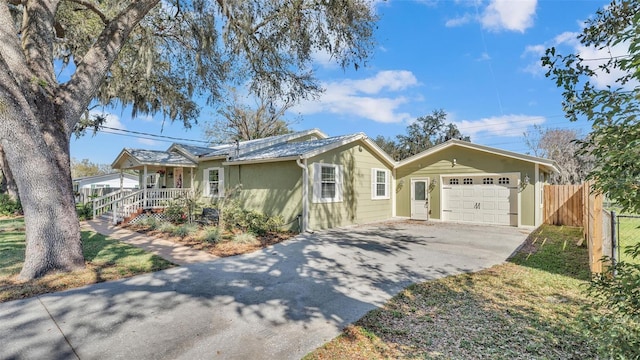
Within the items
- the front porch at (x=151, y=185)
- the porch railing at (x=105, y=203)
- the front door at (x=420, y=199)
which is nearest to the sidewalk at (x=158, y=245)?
the front porch at (x=151, y=185)

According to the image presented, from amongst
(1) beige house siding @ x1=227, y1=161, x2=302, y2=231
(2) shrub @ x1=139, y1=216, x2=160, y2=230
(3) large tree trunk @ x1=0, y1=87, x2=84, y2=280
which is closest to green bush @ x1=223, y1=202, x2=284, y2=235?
(1) beige house siding @ x1=227, y1=161, x2=302, y2=231

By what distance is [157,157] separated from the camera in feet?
47.2

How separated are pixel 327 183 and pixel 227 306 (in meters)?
7.37

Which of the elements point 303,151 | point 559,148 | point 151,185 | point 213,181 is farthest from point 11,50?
point 559,148

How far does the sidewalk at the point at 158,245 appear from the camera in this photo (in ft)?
22.5

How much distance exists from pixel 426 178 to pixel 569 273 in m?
8.24

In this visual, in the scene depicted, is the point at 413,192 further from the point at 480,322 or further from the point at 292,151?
the point at 480,322

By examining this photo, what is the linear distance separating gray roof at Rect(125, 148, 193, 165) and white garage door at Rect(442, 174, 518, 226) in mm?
11845

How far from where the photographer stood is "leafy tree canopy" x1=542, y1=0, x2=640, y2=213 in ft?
5.42

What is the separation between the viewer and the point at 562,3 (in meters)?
6.50

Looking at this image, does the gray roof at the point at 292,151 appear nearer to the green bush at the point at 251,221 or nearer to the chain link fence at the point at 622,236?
the green bush at the point at 251,221

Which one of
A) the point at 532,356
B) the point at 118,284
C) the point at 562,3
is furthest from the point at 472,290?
the point at 562,3

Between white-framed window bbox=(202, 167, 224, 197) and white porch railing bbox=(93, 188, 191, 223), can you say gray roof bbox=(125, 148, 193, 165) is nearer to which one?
white-framed window bbox=(202, 167, 224, 197)

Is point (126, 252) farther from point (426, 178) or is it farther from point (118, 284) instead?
point (426, 178)
